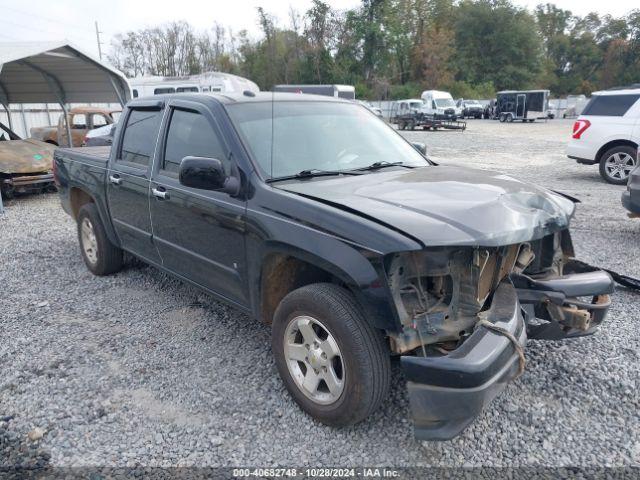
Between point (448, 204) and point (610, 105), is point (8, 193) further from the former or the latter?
point (610, 105)

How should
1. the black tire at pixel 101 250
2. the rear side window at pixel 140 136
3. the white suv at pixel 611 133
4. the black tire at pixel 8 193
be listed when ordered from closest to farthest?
the rear side window at pixel 140 136, the black tire at pixel 101 250, the black tire at pixel 8 193, the white suv at pixel 611 133

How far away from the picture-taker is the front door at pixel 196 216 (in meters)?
3.37

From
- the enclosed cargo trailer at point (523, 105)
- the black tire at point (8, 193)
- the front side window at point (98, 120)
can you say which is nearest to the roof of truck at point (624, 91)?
the black tire at point (8, 193)

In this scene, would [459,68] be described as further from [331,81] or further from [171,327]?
A: [171,327]

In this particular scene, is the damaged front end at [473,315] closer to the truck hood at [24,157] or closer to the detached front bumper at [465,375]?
the detached front bumper at [465,375]

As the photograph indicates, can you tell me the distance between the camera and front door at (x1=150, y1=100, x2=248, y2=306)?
337cm

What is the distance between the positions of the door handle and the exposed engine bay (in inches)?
84.6

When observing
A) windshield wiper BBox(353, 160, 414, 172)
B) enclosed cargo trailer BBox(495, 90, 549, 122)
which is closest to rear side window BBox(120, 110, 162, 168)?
windshield wiper BBox(353, 160, 414, 172)

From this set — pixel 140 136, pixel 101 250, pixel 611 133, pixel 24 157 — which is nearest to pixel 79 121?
pixel 24 157

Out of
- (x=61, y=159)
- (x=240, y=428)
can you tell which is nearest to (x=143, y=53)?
(x=61, y=159)

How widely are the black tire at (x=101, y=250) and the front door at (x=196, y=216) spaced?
4.25 ft

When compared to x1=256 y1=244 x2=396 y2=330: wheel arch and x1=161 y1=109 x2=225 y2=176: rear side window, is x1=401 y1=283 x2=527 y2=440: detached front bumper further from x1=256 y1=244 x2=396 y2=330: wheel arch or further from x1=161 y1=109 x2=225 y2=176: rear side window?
x1=161 y1=109 x2=225 y2=176: rear side window

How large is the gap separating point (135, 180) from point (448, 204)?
2773 mm

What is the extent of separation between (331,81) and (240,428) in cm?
4633
